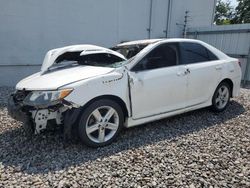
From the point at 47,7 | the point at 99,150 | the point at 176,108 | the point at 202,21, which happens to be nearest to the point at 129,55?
the point at 176,108

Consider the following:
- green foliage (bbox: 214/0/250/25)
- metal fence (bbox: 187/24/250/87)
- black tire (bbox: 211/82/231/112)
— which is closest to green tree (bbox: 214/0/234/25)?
green foliage (bbox: 214/0/250/25)

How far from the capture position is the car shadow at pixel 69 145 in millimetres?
2850

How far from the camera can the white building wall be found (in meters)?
7.29

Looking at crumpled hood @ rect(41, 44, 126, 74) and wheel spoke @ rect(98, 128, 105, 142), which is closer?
wheel spoke @ rect(98, 128, 105, 142)

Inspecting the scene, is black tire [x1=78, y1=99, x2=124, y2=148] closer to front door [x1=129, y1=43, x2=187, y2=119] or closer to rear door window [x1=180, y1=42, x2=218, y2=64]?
front door [x1=129, y1=43, x2=187, y2=119]

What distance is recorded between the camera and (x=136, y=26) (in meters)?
9.48

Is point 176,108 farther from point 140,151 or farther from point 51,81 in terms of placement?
point 51,81

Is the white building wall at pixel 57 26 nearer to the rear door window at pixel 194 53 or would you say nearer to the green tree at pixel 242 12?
the rear door window at pixel 194 53

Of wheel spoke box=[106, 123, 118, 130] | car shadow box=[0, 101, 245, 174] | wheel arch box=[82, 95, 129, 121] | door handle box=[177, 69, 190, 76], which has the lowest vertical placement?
car shadow box=[0, 101, 245, 174]

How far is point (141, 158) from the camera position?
9.69 ft

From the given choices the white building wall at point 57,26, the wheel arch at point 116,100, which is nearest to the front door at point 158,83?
the wheel arch at point 116,100

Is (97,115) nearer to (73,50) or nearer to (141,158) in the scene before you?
(141,158)

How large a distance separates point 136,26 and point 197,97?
19.9 ft

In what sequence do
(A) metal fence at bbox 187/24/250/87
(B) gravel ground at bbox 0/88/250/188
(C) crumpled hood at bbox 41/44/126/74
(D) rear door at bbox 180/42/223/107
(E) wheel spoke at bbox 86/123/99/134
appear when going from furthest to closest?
1. (A) metal fence at bbox 187/24/250/87
2. (D) rear door at bbox 180/42/223/107
3. (C) crumpled hood at bbox 41/44/126/74
4. (E) wheel spoke at bbox 86/123/99/134
5. (B) gravel ground at bbox 0/88/250/188
